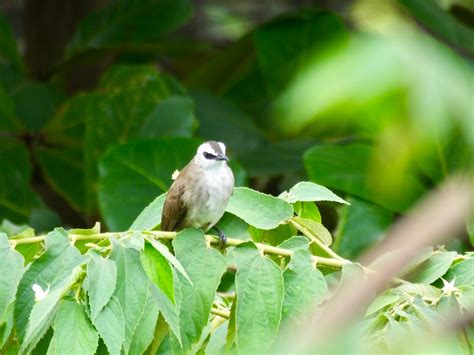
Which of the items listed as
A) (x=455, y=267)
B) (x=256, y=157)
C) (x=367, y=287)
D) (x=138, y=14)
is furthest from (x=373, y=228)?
(x=367, y=287)

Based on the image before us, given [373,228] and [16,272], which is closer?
[16,272]

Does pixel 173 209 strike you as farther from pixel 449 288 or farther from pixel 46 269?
pixel 449 288

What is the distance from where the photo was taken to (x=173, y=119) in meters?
3.09

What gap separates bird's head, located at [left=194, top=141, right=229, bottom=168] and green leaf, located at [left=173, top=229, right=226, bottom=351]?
73 cm

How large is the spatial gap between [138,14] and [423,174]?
5.05 feet

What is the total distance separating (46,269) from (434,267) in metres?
Result: 0.65

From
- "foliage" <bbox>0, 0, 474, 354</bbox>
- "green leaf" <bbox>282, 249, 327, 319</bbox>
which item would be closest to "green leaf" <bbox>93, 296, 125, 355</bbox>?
"foliage" <bbox>0, 0, 474, 354</bbox>

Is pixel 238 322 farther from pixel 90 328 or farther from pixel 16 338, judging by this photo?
pixel 16 338

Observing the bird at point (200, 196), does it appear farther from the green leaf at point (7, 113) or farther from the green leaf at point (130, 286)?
the green leaf at point (7, 113)

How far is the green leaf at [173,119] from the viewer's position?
10.1 ft

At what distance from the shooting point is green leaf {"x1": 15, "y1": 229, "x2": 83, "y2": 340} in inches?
57.2

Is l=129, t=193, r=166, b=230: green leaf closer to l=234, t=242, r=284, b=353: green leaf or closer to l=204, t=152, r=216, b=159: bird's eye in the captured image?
l=234, t=242, r=284, b=353: green leaf

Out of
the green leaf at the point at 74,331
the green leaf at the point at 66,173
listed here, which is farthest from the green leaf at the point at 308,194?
the green leaf at the point at 66,173

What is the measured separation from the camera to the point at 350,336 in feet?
1.54
